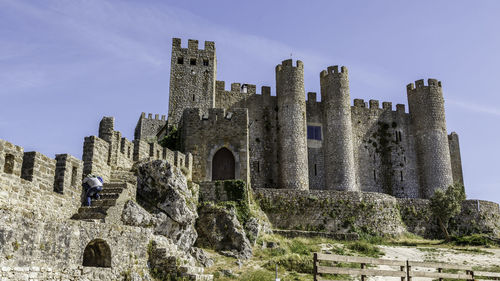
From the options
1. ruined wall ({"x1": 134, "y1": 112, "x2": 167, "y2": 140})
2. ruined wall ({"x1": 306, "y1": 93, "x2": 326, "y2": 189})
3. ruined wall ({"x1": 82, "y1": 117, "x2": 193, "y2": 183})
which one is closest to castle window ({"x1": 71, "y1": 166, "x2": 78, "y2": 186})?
ruined wall ({"x1": 82, "y1": 117, "x2": 193, "y2": 183})

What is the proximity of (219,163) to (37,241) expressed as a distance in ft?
62.5

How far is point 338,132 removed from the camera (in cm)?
3988

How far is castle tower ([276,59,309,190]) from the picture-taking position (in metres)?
36.8

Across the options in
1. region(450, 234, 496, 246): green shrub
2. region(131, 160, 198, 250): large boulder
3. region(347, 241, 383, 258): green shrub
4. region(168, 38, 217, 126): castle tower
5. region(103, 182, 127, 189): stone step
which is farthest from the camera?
region(168, 38, 217, 126): castle tower

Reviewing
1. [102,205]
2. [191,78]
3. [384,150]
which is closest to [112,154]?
[102,205]

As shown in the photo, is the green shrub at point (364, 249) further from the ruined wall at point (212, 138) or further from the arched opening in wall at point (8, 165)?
the arched opening in wall at point (8, 165)

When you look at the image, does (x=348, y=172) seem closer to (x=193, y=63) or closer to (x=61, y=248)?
(x=193, y=63)

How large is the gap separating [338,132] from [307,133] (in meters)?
2.40

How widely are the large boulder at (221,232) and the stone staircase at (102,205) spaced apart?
216 inches

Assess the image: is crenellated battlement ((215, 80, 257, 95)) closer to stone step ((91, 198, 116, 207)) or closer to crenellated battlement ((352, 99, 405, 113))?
crenellated battlement ((352, 99, 405, 113))

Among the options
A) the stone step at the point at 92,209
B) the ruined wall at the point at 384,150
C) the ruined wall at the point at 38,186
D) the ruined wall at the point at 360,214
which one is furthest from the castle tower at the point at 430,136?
the ruined wall at the point at 38,186

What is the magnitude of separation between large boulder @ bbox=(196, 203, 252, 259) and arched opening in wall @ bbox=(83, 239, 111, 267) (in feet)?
28.1

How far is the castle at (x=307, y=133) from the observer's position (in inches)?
1264

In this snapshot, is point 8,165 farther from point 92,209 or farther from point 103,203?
point 103,203
